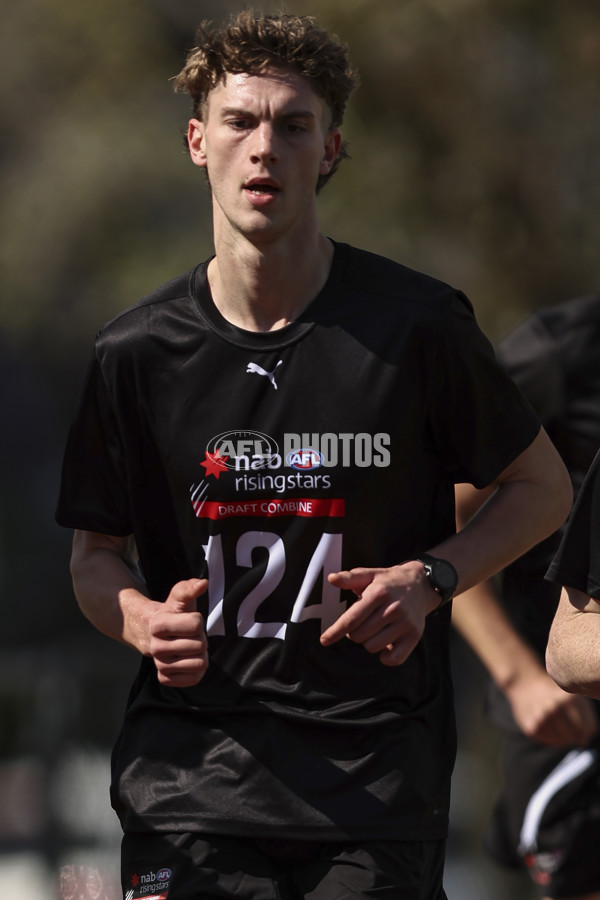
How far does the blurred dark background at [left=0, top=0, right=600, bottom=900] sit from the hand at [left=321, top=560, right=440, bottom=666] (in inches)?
232

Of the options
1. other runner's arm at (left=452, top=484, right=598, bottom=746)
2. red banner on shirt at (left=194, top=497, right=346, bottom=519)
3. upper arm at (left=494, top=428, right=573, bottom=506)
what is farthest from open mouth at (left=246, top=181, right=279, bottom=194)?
other runner's arm at (left=452, top=484, right=598, bottom=746)

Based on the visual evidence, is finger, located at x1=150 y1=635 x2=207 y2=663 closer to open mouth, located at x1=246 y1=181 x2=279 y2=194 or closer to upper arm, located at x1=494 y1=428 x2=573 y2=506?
upper arm, located at x1=494 y1=428 x2=573 y2=506

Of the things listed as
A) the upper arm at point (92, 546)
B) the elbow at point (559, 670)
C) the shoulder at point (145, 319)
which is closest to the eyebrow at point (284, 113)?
the shoulder at point (145, 319)

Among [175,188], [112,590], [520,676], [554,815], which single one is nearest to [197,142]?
[112,590]

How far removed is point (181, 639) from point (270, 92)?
1.15 m

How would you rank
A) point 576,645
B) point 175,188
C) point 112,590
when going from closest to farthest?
1. point 576,645
2. point 112,590
3. point 175,188

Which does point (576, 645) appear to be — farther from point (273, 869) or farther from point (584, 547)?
point (273, 869)

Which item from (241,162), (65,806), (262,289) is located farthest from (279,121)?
(65,806)

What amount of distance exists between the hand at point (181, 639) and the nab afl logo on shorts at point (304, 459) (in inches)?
14.2

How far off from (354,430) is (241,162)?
60 centimetres

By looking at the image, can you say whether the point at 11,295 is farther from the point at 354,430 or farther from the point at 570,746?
the point at 354,430

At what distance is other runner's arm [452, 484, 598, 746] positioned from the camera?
4.63 m

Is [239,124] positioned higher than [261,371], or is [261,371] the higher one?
[239,124]

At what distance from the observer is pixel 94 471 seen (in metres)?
3.58
